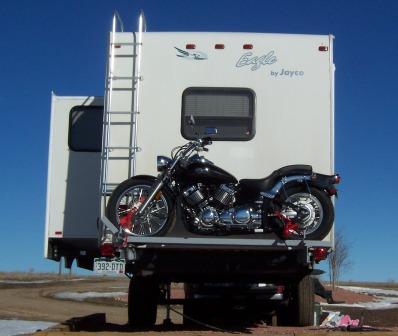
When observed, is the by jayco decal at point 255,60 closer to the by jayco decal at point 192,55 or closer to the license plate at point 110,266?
the by jayco decal at point 192,55

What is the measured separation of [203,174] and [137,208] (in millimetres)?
724

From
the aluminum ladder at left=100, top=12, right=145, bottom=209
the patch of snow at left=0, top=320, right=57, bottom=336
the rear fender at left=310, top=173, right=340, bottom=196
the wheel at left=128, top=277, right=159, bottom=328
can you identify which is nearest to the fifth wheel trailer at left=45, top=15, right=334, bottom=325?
the aluminum ladder at left=100, top=12, right=145, bottom=209

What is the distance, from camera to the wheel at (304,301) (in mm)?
8266

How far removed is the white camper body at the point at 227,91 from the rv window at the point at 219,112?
3 centimetres

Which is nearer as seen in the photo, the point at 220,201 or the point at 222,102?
the point at 220,201

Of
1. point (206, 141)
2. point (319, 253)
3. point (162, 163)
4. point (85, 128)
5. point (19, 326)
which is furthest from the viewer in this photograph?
point (19, 326)

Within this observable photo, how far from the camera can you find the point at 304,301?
A: 27.4 ft

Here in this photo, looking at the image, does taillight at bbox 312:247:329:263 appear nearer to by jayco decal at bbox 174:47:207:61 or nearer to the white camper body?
the white camper body

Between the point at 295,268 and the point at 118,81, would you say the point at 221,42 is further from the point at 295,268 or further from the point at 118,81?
the point at 295,268

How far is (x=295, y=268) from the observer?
7.16 m

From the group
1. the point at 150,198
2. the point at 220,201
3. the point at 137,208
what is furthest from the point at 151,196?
the point at 220,201

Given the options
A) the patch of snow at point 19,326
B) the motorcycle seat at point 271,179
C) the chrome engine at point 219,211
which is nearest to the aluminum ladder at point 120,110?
the chrome engine at point 219,211

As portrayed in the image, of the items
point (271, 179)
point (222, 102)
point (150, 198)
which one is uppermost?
point (222, 102)

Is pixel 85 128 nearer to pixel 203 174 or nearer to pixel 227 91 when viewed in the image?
pixel 227 91
